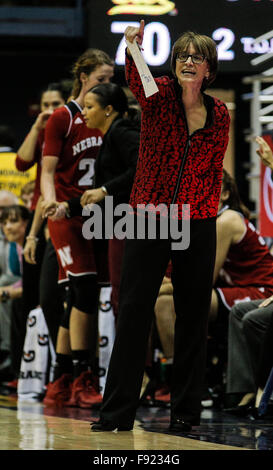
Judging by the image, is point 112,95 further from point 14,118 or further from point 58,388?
point 14,118

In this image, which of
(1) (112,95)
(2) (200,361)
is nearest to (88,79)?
(1) (112,95)

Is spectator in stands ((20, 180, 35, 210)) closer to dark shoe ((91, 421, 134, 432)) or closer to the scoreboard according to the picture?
the scoreboard

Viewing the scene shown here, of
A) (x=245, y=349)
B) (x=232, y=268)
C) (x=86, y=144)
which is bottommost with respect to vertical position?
(x=245, y=349)

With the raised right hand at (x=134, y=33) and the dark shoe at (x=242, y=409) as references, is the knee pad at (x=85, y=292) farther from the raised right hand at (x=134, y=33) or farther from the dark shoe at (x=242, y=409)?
the raised right hand at (x=134, y=33)

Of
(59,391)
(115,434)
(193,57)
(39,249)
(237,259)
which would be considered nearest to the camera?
(115,434)

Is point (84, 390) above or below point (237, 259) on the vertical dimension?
below

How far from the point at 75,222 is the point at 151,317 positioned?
4.65ft

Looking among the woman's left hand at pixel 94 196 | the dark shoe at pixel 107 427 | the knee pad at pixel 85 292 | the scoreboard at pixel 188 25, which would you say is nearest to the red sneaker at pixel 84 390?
the knee pad at pixel 85 292

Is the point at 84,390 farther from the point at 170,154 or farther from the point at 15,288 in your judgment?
the point at 15,288

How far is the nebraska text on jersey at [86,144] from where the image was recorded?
4910 millimetres

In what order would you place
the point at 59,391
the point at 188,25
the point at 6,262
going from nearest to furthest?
the point at 59,391 < the point at 188,25 < the point at 6,262

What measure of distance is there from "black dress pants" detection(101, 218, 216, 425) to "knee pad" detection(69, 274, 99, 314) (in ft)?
3.95

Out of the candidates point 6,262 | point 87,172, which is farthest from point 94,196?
point 6,262

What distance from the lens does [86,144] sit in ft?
16.2
